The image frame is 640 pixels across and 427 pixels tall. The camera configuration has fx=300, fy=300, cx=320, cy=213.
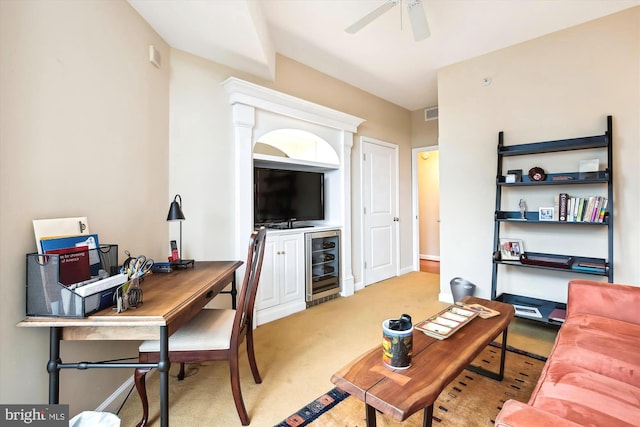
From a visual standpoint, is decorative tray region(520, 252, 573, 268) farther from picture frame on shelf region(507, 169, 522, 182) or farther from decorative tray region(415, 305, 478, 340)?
decorative tray region(415, 305, 478, 340)

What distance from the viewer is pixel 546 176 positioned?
2.82m

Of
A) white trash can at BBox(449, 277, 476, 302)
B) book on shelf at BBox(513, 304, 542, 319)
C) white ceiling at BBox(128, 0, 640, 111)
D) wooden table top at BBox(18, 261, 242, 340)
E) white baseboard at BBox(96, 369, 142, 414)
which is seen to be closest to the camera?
wooden table top at BBox(18, 261, 242, 340)

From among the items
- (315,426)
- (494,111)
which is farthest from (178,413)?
(494,111)

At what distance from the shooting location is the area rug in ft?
5.21

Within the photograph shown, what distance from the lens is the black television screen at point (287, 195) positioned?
314 cm

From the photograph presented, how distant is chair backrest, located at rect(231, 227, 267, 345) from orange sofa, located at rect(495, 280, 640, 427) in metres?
1.20

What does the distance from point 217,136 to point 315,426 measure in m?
2.34

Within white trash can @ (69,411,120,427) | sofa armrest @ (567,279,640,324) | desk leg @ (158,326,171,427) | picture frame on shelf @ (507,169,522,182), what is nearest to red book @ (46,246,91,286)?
desk leg @ (158,326,171,427)

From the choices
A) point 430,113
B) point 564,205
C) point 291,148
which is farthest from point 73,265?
point 430,113

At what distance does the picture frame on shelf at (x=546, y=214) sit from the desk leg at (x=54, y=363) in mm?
3531

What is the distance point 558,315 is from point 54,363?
134 inches

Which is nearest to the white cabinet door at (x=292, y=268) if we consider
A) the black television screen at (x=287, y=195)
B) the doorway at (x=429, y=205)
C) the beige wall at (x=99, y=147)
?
the black television screen at (x=287, y=195)

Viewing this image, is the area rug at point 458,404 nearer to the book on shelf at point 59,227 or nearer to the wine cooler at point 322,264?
the book on shelf at point 59,227

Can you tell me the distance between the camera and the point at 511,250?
9.89 feet
